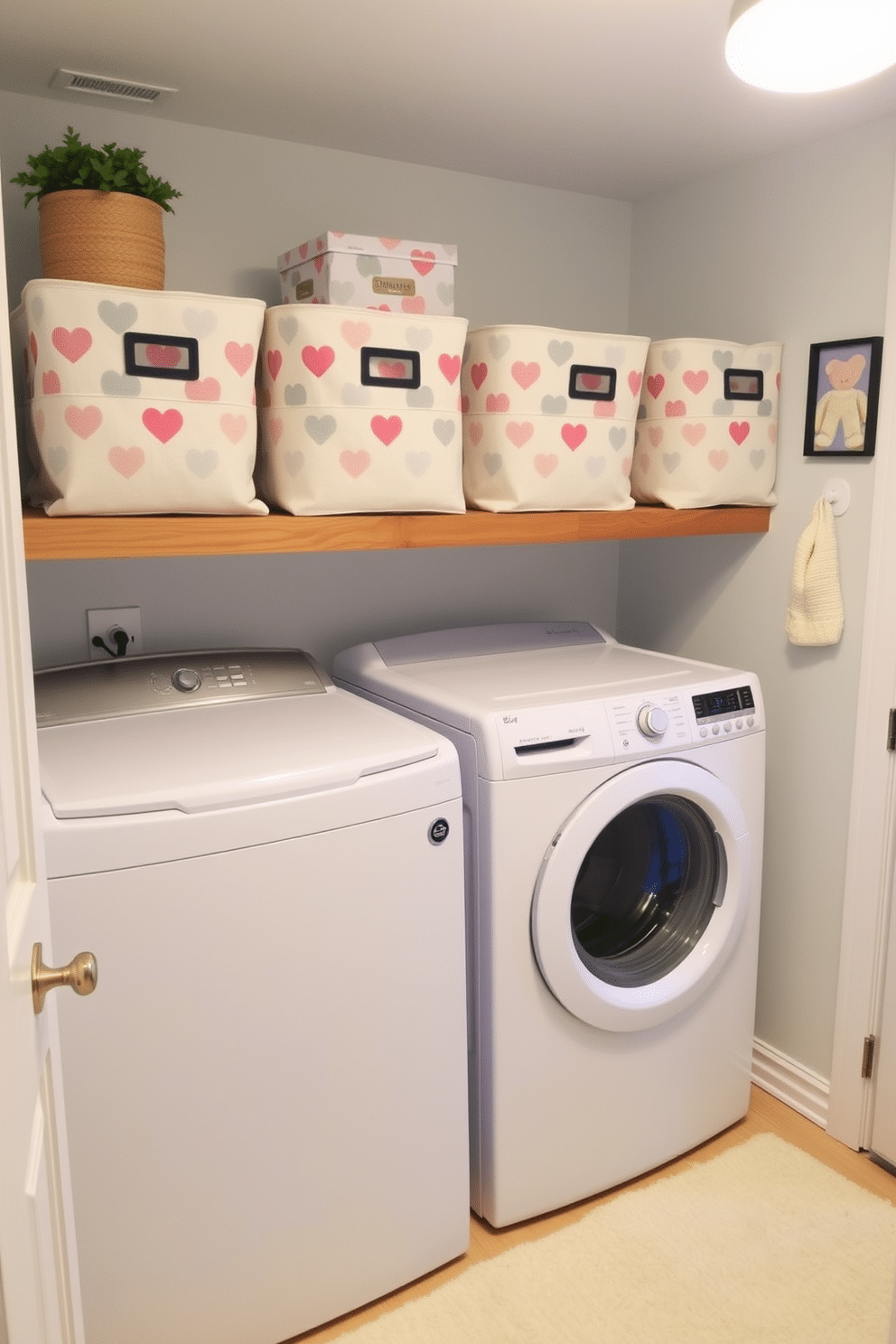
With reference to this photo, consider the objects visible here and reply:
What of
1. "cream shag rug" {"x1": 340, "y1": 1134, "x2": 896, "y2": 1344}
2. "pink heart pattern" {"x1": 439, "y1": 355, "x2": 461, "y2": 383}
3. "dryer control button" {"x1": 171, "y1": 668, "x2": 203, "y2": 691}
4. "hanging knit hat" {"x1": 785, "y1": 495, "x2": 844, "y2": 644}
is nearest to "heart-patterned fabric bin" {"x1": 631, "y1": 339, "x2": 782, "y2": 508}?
"hanging knit hat" {"x1": 785, "y1": 495, "x2": 844, "y2": 644}

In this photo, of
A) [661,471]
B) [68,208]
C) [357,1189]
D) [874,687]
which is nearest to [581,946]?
[357,1189]

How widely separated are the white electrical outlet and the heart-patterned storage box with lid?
28.5 inches

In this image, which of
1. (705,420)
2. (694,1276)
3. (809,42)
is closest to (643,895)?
(694,1276)

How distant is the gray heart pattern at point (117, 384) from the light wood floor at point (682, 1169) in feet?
5.27

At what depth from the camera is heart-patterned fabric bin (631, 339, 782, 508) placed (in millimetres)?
2121

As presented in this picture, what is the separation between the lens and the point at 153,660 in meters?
1.98

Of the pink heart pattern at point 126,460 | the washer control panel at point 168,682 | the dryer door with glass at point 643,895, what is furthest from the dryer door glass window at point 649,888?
the pink heart pattern at point 126,460

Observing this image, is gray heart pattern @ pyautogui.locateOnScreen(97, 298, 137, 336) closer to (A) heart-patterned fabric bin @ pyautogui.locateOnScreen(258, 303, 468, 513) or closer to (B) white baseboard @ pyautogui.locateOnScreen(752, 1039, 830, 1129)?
(A) heart-patterned fabric bin @ pyautogui.locateOnScreen(258, 303, 468, 513)

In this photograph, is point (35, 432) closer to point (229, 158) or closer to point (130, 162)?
point (130, 162)

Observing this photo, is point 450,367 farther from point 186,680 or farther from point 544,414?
point 186,680

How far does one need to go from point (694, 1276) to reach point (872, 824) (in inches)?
36.9

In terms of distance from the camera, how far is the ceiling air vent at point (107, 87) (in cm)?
174

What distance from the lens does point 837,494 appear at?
213cm

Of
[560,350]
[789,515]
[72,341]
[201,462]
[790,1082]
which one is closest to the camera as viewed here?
[72,341]
